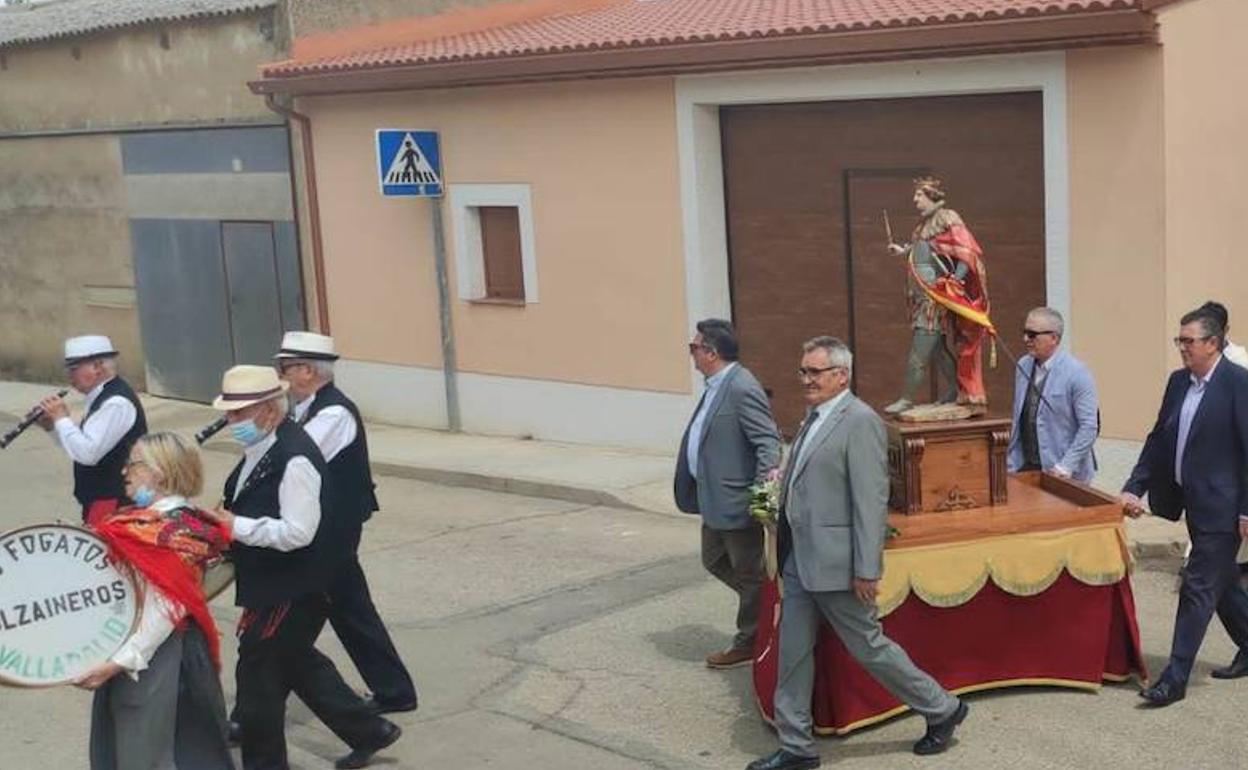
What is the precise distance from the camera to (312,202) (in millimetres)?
16281

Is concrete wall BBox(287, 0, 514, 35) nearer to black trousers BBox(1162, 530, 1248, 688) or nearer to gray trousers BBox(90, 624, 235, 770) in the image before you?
gray trousers BBox(90, 624, 235, 770)

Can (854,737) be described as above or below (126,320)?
below

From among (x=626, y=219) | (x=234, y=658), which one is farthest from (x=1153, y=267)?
(x=234, y=658)

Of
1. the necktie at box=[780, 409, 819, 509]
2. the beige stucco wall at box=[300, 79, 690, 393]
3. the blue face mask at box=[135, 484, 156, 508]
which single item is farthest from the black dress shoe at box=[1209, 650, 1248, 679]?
the beige stucco wall at box=[300, 79, 690, 393]

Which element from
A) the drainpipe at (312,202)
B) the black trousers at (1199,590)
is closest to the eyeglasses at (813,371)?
the black trousers at (1199,590)

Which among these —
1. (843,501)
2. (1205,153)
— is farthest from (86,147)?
(843,501)

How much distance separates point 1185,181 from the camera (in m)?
10.5

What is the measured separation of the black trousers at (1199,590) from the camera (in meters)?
6.89

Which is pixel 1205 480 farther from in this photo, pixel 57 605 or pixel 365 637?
pixel 57 605

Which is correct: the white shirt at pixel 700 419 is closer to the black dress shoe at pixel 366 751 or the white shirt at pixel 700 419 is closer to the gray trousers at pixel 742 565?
the gray trousers at pixel 742 565

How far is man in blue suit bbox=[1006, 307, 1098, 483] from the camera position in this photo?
7.89 meters

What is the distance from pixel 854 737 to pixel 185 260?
12816 millimetres

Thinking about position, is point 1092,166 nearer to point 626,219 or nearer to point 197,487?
point 626,219

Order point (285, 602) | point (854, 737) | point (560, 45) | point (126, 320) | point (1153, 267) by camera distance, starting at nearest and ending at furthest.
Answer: point (285, 602)
point (854, 737)
point (1153, 267)
point (560, 45)
point (126, 320)
